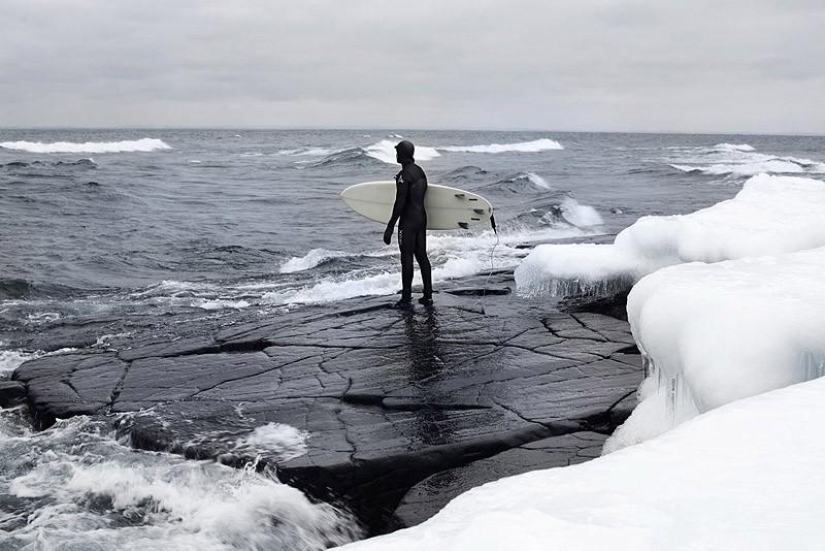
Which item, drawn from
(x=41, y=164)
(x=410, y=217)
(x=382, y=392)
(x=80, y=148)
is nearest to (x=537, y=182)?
(x=410, y=217)

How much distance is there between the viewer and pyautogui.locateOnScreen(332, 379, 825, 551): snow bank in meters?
2.46

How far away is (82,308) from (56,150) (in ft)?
202

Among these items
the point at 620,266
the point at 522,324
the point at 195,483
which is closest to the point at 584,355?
the point at 522,324

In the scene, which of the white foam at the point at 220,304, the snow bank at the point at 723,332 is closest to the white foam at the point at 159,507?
the snow bank at the point at 723,332

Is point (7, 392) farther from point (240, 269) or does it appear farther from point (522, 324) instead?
point (240, 269)

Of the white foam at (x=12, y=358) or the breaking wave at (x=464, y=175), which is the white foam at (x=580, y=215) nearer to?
the breaking wave at (x=464, y=175)

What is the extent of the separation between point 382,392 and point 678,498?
407 centimetres

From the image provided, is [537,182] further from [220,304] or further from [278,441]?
[278,441]

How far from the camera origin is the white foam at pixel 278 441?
18.3 ft

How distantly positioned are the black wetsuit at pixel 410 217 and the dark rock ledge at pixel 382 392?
1.72 ft

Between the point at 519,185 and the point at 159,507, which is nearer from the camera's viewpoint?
the point at 159,507

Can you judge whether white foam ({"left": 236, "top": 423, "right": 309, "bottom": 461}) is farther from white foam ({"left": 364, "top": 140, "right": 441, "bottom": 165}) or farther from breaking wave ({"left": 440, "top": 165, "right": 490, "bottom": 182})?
white foam ({"left": 364, "top": 140, "right": 441, "bottom": 165})

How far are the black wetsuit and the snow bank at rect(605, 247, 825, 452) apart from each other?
13.1ft

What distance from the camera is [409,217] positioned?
9570 millimetres
